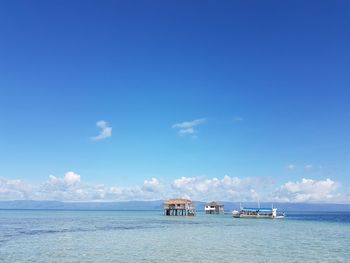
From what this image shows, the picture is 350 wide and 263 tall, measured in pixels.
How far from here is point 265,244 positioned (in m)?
47.5

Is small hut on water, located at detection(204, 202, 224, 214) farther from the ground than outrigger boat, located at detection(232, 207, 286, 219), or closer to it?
farther from the ground

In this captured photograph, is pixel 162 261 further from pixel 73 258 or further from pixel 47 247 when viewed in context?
pixel 47 247

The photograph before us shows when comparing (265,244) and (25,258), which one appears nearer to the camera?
(25,258)

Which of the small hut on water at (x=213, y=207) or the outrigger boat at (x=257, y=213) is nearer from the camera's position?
the outrigger boat at (x=257, y=213)

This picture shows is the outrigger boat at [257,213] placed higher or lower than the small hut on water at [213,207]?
→ lower

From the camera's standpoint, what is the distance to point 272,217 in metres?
130

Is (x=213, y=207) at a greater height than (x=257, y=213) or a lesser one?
greater

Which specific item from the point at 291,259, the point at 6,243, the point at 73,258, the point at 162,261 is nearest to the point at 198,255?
the point at 162,261

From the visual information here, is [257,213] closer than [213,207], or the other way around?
[257,213]

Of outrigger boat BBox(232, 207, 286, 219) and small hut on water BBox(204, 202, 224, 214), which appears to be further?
small hut on water BBox(204, 202, 224, 214)

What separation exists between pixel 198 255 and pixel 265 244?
40.3 ft

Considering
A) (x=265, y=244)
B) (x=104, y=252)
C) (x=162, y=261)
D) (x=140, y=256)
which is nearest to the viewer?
(x=162, y=261)

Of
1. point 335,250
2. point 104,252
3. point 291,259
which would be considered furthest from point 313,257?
point 104,252

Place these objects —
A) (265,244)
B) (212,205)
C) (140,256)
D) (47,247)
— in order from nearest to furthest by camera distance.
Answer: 1. (140,256)
2. (47,247)
3. (265,244)
4. (212,205)
